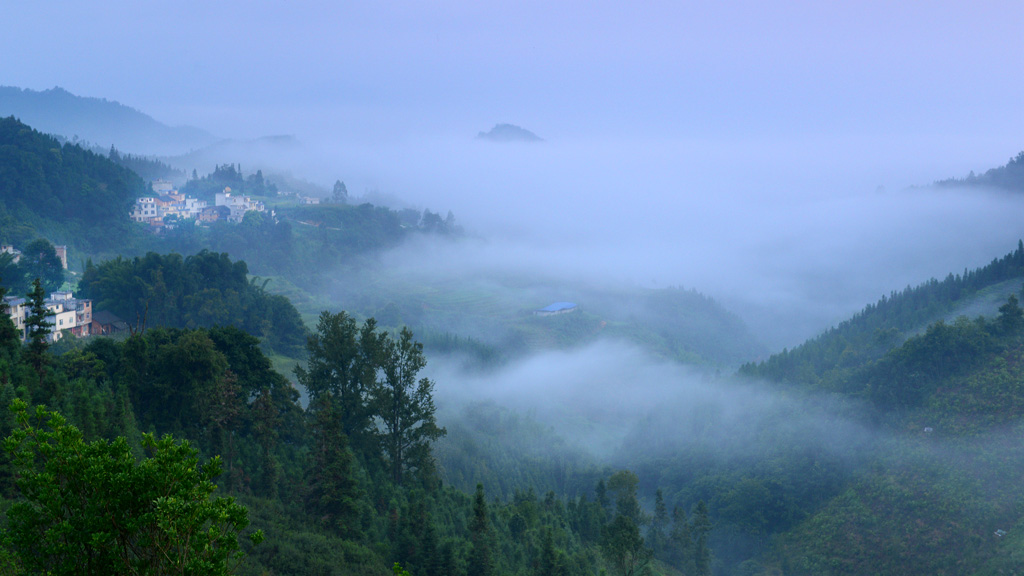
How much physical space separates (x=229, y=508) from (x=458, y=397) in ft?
263

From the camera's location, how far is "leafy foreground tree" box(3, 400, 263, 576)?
10.7 meters

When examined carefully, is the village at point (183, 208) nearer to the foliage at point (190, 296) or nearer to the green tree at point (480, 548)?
the foliage at point (190, 296)

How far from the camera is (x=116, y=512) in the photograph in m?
10.9

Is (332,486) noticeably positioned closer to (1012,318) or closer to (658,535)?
(658,535)

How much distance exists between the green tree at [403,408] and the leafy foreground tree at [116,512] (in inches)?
1159

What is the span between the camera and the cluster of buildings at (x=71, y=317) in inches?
2267

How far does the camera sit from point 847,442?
65.3 meters

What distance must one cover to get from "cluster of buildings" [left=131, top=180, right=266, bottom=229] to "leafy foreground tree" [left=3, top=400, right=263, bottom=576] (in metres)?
115

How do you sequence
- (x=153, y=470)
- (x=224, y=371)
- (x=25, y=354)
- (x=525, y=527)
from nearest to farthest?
1. (x=153, y=470)
2. (x=25, y=354)
3. (x=224, y=371)
4. (x=525, y=527)

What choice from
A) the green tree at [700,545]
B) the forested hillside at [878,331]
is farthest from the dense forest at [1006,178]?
the green tree at [700,545]

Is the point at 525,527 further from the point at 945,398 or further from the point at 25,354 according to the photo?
the point at 945,398

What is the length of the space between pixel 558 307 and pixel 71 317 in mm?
103490

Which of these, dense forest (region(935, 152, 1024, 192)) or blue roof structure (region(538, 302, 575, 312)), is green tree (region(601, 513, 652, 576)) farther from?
dense forest (region(935, 152, 1024, 192))

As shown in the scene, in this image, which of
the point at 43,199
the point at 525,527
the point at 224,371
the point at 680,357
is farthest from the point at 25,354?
the point at 680,357
